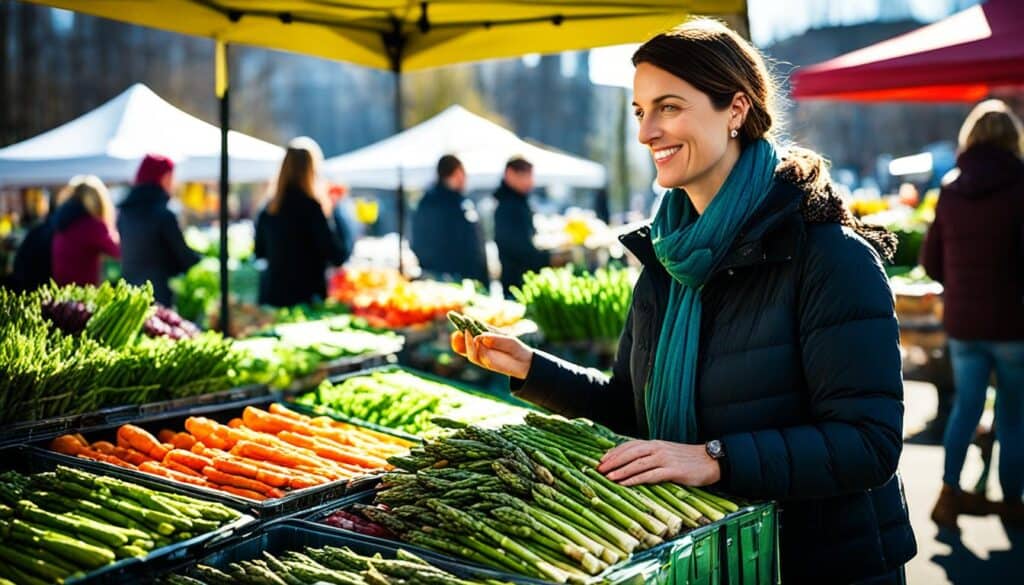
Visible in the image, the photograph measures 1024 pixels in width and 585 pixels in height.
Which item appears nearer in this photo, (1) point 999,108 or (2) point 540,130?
(1) point 999,108

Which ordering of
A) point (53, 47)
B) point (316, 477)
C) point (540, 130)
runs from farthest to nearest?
point (540, 130) → point (53, 47) → point (316, 477)

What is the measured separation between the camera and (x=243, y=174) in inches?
441

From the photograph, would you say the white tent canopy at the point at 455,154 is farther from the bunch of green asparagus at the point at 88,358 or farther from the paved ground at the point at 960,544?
the bunch of green asparagus at the point at 88,358

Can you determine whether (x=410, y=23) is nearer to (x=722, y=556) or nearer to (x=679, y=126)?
(x=679, y=126)

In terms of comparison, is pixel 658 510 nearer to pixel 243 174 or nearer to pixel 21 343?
pixel 21 343

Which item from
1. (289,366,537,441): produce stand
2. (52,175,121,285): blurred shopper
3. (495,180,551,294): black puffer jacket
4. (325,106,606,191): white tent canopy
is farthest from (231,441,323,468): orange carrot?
(325,106,606,191): white tent canopy

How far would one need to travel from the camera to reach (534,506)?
2.29 meters

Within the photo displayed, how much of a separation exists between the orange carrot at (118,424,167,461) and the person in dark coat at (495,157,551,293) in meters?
5.69

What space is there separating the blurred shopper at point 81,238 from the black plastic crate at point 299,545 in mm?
5566

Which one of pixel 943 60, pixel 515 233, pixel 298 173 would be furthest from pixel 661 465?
pixel 515 233

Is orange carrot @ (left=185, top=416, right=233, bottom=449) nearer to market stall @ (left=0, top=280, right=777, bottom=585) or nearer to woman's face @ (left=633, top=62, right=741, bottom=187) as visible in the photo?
market stall @ (left=0, top=280, right=777, bottom=585)

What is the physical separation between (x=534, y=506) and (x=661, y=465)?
31 cm

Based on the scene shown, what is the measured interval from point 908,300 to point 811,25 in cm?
5192

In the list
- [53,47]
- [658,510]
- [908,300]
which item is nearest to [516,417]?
[658,510]
